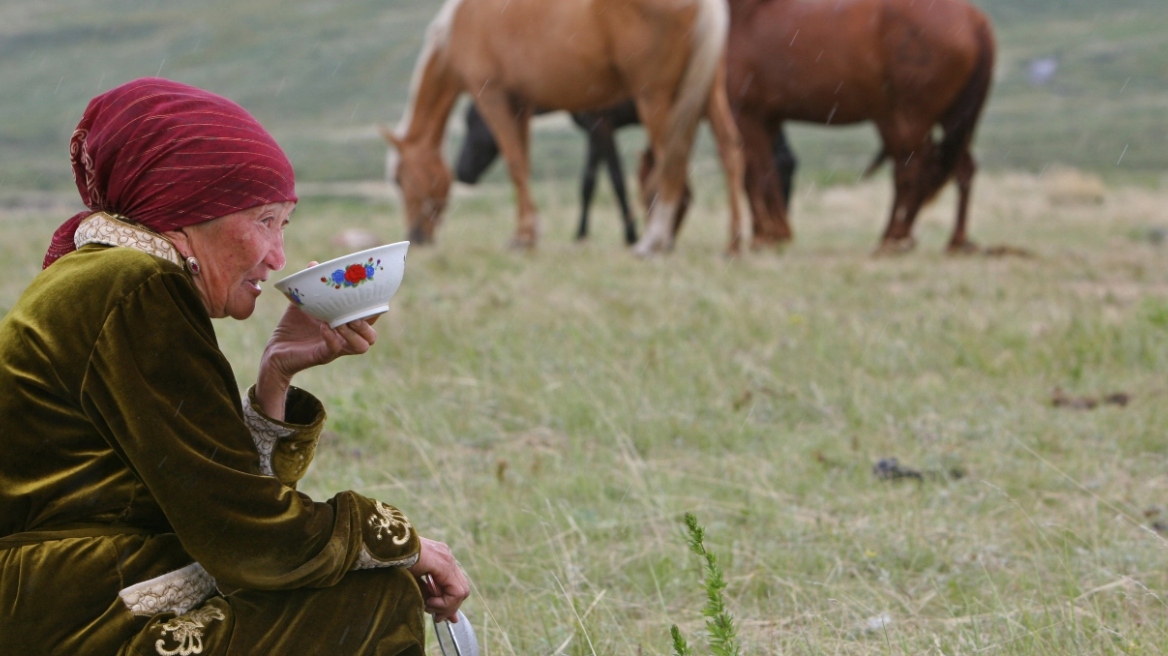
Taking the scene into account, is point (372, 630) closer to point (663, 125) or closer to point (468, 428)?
point (468, 428)

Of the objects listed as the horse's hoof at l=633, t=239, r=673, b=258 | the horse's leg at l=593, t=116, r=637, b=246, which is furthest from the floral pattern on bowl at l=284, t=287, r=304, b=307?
the horse's leg at l=593, t=116, r=637, b=246

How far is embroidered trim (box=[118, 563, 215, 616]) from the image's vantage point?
5.70ft

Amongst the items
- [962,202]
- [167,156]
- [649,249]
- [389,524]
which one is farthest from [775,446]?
[962,202]

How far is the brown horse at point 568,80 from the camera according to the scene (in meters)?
8.25

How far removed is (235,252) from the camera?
6.06ft

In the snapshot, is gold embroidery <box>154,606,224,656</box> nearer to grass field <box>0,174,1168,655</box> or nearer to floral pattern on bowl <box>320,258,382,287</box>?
floral pattern on bowl <box>320,258,382,287</box>

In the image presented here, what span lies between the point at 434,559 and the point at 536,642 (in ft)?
2.51

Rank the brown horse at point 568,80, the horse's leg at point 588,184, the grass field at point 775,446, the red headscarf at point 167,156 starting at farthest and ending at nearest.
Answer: the horse's leg at point 588,184 → the brown horse at point 568,80 → the grass field at point 775,446 → the red headscarf at point 167,156

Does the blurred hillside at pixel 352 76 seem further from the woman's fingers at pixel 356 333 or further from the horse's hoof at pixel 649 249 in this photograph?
the woman's fingers at pixel 356 333

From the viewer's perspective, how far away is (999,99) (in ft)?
163

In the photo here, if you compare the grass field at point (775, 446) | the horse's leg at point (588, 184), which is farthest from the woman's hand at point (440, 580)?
the horse's leg at point (588, 184)

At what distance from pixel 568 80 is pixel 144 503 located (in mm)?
7223

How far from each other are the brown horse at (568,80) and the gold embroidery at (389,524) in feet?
21.9

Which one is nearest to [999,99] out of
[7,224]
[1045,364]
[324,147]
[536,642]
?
[324,147]
